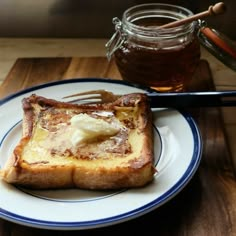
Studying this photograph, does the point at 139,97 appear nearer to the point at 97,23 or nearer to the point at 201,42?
the point at 201,42

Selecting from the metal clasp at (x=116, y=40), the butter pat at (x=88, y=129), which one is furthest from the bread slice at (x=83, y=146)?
the metal clasp at (x=116, y=40)

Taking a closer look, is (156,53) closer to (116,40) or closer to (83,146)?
(116,40)

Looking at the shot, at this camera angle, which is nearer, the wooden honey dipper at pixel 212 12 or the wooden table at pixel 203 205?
the wooden table at pixel 203 205

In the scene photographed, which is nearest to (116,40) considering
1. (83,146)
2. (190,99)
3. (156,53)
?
(156,53)

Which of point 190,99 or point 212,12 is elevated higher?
point 212,12

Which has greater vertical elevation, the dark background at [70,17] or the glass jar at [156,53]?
the glass jar at [156,53]

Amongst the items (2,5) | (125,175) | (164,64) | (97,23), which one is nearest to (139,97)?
(164,64)

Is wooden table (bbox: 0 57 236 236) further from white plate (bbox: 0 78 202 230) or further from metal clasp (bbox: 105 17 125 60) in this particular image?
metal clasp (bbox: 105 17 125 60)

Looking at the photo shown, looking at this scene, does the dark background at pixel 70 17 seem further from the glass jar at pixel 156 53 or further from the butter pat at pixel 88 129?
the butter pat at pixel 88 129
